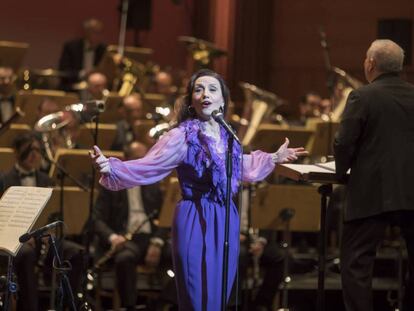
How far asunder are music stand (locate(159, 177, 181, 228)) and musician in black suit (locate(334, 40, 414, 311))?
198 cm

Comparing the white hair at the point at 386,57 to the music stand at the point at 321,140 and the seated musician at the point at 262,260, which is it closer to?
the seated musician at the point at 262,260

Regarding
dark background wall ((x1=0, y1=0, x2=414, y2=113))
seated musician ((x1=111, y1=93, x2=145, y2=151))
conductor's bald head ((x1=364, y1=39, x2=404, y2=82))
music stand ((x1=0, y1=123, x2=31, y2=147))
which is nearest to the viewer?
conductor's bald head ((x1=364, y1=39, x2=404, y2=82))

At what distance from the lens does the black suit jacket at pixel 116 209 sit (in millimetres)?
7953

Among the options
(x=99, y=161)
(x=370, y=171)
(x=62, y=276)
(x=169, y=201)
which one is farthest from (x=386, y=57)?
(x=169, y=201)

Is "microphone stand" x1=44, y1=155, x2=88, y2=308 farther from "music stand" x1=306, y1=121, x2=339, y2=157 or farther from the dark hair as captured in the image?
"music stand" x1=306, y1=121, x2=339, y2=157

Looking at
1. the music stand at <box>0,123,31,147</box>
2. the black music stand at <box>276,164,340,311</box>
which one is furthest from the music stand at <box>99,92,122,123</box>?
the black music stand at <box>276,164,340,311</box>

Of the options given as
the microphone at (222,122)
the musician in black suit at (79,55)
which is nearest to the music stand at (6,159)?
the microphone at (222,122)

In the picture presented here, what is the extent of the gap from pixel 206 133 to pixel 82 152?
2.52 metres

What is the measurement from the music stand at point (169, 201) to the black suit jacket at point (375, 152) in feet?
6.53

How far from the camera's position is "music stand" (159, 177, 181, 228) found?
742 centimetres

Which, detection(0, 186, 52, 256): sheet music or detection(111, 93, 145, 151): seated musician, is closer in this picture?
detection(0, 186, 52, 256): sheet music

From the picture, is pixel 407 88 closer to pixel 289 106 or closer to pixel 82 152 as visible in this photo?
pixel 82 152

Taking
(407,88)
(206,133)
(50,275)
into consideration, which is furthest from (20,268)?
(407,88)

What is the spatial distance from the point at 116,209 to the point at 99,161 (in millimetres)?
3137
